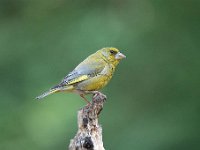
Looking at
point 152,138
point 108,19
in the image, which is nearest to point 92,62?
point 152,138

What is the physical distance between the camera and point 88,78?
7.66m

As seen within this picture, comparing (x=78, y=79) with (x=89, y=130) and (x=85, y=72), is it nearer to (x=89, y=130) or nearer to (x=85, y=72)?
(x=85, y=72)

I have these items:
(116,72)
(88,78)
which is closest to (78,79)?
(88,78)

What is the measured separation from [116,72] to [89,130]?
21.1ft

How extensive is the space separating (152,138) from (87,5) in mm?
2555

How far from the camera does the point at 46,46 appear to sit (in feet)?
44.1

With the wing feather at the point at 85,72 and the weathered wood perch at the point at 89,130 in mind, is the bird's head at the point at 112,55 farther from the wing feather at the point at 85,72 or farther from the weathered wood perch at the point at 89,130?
the weathered wood perch at the point at 89,130

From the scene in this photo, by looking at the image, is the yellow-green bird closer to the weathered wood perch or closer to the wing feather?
the wing feather

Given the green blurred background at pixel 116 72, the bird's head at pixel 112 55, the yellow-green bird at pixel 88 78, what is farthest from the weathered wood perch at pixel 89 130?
the green blurred background at pixel 116 72

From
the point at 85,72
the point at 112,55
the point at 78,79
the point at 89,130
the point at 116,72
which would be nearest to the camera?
the point at 89,130

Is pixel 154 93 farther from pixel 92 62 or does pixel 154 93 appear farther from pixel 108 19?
pixel 92 62

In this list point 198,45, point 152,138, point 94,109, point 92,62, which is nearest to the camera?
point 94,109

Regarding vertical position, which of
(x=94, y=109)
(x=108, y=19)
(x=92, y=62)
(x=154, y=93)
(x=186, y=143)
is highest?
(x=108, y=19)

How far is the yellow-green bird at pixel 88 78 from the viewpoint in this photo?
7602mm
